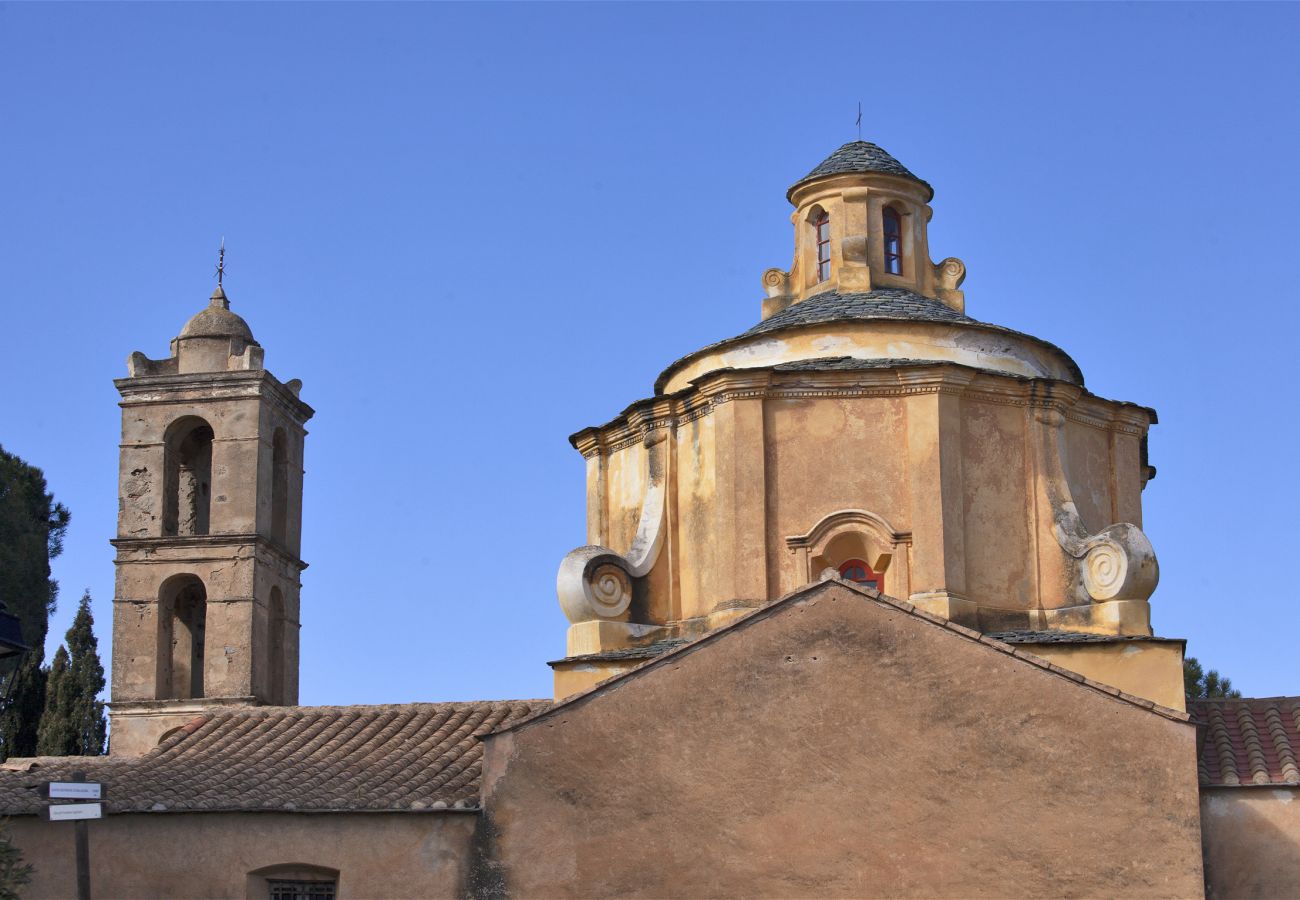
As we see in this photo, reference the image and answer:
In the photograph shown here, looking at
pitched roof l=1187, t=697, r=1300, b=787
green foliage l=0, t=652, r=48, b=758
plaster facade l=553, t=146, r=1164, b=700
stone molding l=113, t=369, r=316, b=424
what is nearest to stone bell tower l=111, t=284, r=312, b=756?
stone molding l=113, t=369, r=316, b=424

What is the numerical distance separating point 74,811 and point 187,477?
1277cm

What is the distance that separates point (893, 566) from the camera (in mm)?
18734

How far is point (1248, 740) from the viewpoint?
17.4 metres

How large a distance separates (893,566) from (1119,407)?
11.2ft

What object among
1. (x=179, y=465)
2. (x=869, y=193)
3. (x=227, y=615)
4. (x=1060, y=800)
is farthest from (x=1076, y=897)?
(x=179, y=465)

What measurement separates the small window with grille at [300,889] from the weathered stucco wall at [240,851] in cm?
13

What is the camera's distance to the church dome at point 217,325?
1011 inches

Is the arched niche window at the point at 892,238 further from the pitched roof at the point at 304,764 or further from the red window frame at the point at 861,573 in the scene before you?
the pitched roof at the point at 304,764

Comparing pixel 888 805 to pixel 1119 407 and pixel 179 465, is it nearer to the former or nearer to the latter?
pixel 1119 407

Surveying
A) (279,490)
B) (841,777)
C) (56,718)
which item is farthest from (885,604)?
(56,718)

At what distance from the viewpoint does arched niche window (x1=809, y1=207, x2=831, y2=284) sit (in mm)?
21891

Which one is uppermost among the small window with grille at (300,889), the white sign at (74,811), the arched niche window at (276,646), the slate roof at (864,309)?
the slate roof at (864,309)

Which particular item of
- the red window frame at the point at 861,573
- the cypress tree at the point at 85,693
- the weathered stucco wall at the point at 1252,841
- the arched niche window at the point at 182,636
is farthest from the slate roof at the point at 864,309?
the cypress tree at the point at 85,693

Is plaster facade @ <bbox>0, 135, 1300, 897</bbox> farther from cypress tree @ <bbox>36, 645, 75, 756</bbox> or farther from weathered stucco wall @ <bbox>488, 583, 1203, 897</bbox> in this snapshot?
cypress tree @ <bbox>36, 645, 75, 756</bbox>
